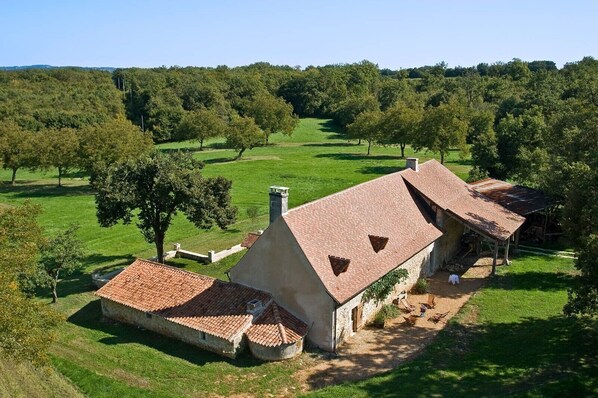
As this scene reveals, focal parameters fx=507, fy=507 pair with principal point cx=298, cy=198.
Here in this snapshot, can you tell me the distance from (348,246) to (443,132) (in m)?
48.8

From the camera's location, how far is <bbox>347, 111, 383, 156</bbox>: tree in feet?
277

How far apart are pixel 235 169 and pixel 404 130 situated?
26703 mm

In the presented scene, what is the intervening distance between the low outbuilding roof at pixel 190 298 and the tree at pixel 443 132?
170 ft

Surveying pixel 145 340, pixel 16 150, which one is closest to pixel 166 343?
pixel 145 340

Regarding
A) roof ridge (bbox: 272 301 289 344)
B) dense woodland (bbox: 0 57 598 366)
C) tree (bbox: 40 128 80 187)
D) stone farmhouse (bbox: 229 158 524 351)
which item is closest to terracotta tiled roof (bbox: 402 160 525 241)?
stone farmhouse (bbox: 229 158 524 351)

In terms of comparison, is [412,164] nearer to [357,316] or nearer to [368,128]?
[357,316]

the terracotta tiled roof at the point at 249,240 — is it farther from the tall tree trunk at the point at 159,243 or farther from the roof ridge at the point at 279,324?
the roof ridge at the point at 279,324

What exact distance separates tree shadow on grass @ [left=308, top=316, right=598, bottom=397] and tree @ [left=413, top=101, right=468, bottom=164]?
1866 inches

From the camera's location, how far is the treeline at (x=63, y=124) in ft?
205

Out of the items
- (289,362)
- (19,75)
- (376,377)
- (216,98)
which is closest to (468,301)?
(376,377)

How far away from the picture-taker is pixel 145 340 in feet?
77.6

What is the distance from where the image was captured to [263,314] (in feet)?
74.9

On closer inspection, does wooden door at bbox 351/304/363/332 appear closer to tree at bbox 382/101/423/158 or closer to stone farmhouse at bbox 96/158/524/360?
stone farmhouse at bbox 96/158/524/360

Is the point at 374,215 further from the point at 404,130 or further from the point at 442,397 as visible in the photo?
the point at 404,130
